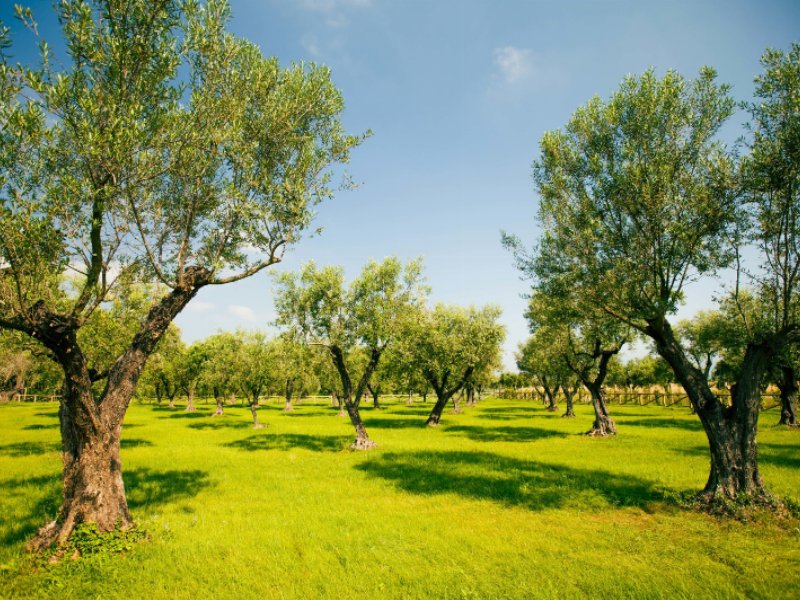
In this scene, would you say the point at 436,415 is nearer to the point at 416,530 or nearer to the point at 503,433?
the point at 503,433

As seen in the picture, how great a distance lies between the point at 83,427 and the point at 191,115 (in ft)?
31.4

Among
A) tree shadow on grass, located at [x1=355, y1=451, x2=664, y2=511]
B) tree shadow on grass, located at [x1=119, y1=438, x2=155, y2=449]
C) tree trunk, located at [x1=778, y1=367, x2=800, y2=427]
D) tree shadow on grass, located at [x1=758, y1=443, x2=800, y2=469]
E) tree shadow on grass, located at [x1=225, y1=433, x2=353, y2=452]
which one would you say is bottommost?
tree shadow on grass, located at [x1=119, y1=438, x2=155, y2=449]

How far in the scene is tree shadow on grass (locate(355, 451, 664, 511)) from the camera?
15.7 meters

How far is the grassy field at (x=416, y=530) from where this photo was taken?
360 inches

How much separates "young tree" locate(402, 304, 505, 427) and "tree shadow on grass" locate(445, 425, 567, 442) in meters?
6.17

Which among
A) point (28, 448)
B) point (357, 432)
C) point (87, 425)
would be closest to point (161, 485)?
point (87, 425)

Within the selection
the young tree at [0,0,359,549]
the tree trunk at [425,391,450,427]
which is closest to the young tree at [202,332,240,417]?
the tree trunk at [425,391,450,427]

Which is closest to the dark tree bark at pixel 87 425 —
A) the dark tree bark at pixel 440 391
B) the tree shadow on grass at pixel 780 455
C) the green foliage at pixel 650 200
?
the green foliage at pixel 650 200

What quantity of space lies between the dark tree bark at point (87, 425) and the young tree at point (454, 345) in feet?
111

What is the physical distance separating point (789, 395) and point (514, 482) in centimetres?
4030

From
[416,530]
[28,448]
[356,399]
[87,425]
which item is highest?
[87,425]

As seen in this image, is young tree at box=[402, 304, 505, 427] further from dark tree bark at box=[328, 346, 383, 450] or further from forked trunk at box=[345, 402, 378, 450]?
forked trunk at box=[345, 402, 378, 450]

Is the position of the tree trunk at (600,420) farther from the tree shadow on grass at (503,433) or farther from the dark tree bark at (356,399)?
the dark tree bark at (356,399)

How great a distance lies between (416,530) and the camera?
41.3 feet
